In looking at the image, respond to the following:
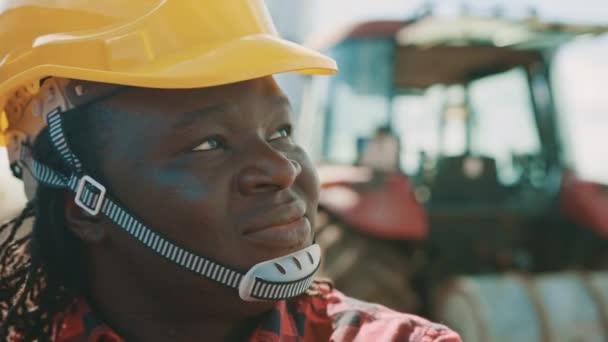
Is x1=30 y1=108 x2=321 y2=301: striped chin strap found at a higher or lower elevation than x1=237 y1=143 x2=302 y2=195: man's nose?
lower

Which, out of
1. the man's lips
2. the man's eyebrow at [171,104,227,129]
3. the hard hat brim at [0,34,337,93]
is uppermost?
the hard hat brim at [0,34,337,93]

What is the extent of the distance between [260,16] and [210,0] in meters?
0.12

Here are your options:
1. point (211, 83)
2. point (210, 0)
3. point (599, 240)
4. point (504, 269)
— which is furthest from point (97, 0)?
point (599, 240)

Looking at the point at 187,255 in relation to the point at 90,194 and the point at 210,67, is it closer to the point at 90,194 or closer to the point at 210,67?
the point at 90,194

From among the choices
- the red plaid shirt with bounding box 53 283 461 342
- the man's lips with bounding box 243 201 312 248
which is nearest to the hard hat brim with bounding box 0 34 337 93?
the man's lips with bounding box 243 201 312 248

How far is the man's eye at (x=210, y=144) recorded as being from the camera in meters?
1.50

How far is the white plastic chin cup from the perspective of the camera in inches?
58.2

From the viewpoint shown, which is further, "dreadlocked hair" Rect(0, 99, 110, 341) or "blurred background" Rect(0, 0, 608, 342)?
"blurred background" Rect(0, 0, 608, 342)

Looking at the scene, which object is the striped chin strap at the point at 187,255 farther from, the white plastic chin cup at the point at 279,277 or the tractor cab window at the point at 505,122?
the tractor cab window at the point at 505,122

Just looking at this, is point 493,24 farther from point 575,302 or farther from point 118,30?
point 118,30

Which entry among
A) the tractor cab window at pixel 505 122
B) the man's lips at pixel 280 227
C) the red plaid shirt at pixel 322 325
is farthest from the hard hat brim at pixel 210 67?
the tractor cab window at pixel 505 122

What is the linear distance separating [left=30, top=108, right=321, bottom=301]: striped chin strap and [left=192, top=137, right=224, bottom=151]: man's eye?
173 millimetres

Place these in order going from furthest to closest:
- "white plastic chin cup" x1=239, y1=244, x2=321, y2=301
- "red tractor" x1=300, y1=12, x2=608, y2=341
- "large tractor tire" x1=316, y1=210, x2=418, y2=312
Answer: "red tractor" x1=300, y1=12, x2=608, y2=341
"large tractor tire" x1=316, y1=210, x2=418, y2=312
"white plastic chin cup" x1=239, y1=244, x2=321, y2=301

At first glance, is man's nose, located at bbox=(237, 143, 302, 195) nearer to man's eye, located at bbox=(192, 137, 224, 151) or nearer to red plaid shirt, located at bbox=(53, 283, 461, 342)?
man's eye, located at bbox=(192, 137, 224, 151)
